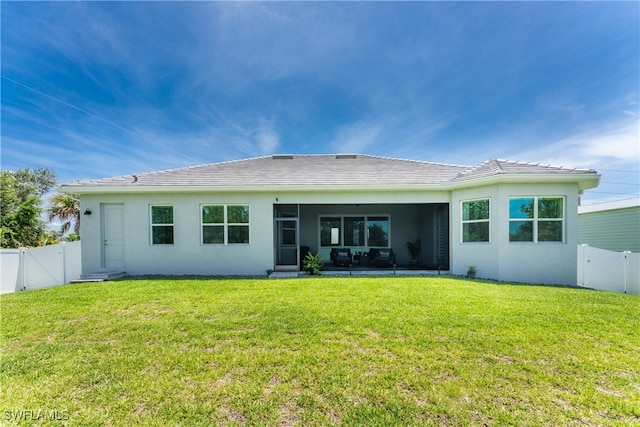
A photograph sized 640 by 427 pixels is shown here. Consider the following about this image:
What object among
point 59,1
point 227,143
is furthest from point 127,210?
point 227,143

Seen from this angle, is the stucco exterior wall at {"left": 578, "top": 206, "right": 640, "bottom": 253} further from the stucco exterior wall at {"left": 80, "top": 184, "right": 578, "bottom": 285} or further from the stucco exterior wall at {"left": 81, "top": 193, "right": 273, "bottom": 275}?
the stucco exterior wall at {"left": 81, "top": 193, "right": 273, "bottom": 275}

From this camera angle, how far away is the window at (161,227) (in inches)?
416

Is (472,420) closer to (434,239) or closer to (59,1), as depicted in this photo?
(434,239)

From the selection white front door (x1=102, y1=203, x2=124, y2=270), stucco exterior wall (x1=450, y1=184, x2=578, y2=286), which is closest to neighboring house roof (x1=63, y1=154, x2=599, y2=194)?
stucco exterior wall (x1=450, y1=184, x2=578, y2=286)

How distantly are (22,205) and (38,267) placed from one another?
11.5m

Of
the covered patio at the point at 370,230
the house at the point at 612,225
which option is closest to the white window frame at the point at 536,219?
the covered patio at the point at 370,230

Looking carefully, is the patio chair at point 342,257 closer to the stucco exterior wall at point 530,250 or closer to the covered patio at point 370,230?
the covered patio at point 370,230

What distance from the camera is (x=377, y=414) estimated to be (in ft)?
8.16

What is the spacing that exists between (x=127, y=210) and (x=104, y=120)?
27.6ft

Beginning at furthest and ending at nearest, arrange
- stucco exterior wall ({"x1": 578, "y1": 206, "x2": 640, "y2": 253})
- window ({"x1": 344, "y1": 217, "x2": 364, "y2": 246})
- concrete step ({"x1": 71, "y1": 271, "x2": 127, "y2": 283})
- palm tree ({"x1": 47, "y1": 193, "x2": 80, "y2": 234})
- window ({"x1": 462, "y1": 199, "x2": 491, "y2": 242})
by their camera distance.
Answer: palm tree ({"x1": 47, "y1": 193, "x2": 80, "y2": 234}) < window ({"x1": 344, "y1": 217, "x2": 364, "y2": 246}) < stucco exterior wall ({"x1": 578, "y1": 206, "x2": 640, "y2": 253}) < window ({"x1": 462, "y1": 199, "x2": 491, "y2": 242}) < concrete step ({"x1": 71, "y1": 271, "x2": 127, "y2": 283})

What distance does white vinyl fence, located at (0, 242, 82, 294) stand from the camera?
→ 7742 millimetres

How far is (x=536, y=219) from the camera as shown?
904 centimetres

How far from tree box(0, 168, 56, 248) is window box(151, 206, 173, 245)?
11.0 m

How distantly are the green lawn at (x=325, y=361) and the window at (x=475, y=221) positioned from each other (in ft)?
11.8
